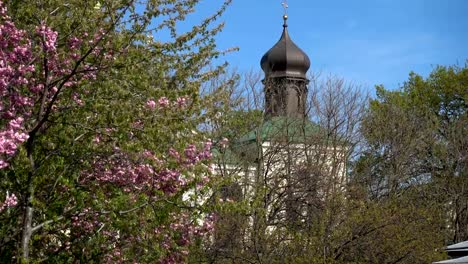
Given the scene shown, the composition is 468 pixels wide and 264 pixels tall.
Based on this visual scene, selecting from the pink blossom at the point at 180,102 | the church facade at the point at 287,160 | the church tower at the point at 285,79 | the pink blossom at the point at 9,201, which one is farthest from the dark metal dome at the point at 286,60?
the pink blossom at the point at 9,201

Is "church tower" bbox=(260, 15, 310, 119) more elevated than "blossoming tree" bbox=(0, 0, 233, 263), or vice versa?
"church tower" bbox=(260, 15, 310, 119)

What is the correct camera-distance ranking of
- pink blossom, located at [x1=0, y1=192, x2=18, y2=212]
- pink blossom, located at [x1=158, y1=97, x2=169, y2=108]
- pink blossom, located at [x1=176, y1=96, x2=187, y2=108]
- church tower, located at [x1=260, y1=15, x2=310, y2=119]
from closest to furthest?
pink blossom, located at [x1=0, y1=192, x2=18, y2=212] < pink blossom, located at [x1=158, y1=97, x2=169, y2=108] < pink blossom, located at [x1=176, y1=96, x2=187, y2=108] < church tower, located at [x1=260, y1=15, x2=310, y2=119]

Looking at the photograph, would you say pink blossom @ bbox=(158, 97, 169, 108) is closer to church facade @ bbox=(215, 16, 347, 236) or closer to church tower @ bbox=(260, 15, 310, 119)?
church facade @ bbox=(215, 16, 347, 236)

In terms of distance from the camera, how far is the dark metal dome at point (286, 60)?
4019cm

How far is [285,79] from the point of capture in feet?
118

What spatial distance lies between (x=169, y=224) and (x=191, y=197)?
1329 mm

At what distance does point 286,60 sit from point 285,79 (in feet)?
16.2

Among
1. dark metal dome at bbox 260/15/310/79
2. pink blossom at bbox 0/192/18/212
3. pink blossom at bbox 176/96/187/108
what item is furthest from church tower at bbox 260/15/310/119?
pink blossom at bbox 0/192/18/212

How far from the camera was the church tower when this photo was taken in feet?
101

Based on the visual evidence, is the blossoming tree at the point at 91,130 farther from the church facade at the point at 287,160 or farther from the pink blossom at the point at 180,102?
the church facade at the point at 287,160

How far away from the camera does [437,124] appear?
35812 millimetres

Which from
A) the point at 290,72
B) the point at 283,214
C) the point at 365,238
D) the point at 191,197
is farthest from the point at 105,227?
the point at 290,72

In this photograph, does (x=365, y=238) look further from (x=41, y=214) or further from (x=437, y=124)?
(x=437, y=124)

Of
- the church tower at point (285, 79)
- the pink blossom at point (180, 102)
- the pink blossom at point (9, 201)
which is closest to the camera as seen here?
the pink blossom at point (9, 201)
